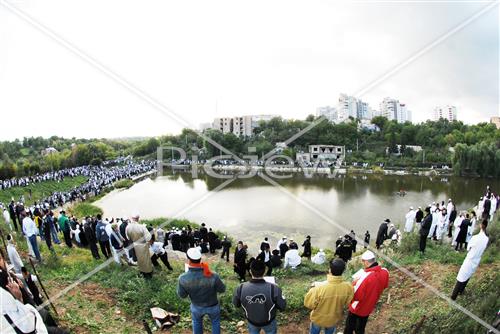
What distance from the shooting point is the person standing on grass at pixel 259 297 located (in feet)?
8.98

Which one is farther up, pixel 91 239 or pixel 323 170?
pixel 323 170

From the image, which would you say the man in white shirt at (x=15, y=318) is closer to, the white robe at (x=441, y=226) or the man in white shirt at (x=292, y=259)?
the man in white shirt at (x=292, y=259)

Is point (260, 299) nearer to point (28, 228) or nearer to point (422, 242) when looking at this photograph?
point (422, 242)

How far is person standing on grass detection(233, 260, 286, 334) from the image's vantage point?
274 cm

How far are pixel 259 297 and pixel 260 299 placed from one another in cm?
2

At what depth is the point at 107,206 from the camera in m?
19.4

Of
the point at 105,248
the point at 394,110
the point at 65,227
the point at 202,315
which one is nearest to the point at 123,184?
the point at 65,227

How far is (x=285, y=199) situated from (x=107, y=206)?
11.3 m

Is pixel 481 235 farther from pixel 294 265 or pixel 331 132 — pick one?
pixel 331 132

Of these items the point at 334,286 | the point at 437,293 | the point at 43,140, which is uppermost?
the point at 43,140

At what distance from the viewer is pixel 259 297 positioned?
276cm

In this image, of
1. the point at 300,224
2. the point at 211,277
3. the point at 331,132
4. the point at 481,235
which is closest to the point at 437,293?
the point at 481,235

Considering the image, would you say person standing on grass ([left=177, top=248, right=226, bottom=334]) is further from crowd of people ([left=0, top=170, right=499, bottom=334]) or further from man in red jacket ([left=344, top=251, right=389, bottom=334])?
man in red jacket ([left=344, top=251, right=389, bottom=334])

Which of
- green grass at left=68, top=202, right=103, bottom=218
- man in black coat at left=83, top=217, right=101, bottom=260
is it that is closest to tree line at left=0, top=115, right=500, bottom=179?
green grass at left=68, top=202, right=103, bottom=218
